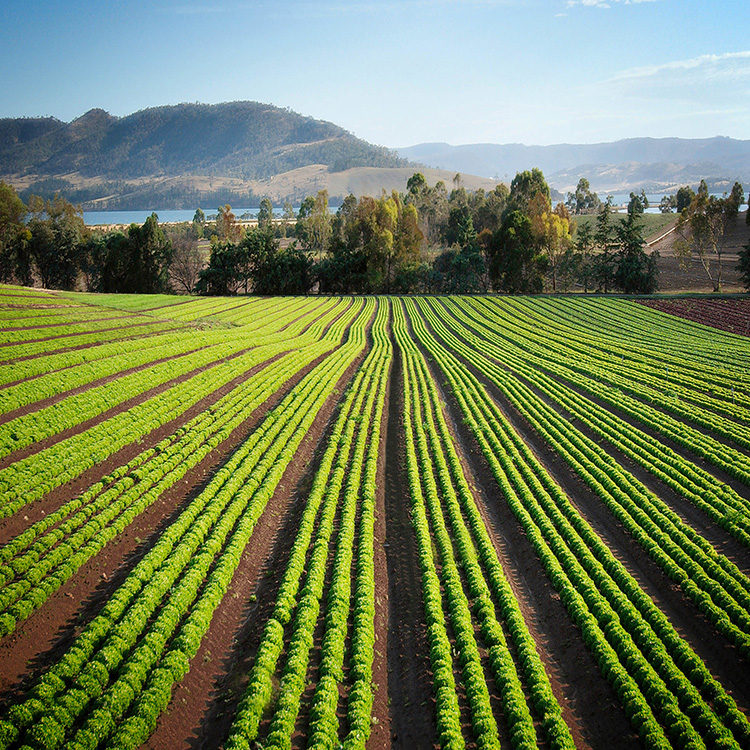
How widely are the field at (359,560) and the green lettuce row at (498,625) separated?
67 mm

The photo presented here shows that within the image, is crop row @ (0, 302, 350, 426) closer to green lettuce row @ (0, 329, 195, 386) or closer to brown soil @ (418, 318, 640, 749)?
green lettuce row @ (0, 329, 195, 386)

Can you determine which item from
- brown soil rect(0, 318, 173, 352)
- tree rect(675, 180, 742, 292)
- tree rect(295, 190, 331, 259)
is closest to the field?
brown soil rect(0, 318, 173, 352)

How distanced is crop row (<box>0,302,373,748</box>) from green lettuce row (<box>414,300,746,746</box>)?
30.9 ft

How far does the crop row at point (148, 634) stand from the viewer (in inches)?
355

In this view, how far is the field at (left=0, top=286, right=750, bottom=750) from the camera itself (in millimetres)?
9898

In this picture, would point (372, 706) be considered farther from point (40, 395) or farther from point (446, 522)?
point (40, 395)

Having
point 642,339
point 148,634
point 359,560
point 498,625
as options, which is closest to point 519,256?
point 642,339

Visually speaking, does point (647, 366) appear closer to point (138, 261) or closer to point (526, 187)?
point (138, 261)

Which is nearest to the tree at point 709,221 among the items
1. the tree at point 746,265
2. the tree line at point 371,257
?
the tree line at point 371,257

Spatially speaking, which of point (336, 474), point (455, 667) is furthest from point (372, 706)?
point (336, 474)

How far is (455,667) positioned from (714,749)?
5.05 meters

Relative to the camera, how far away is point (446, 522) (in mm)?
17328

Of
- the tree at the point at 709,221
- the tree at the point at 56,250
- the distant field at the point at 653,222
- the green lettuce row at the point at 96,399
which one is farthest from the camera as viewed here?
the distant field at the point at 653,222

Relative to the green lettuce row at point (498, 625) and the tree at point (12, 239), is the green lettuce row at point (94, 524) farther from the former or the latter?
the tree at point (12, 239)
